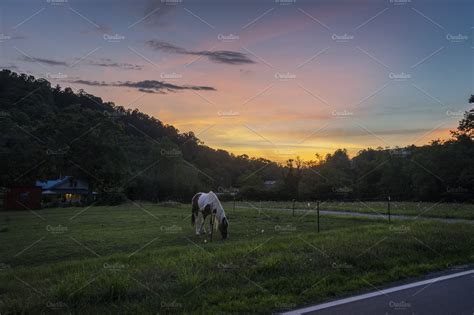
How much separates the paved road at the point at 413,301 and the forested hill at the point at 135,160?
2814cm

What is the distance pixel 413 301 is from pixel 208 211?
982 cm

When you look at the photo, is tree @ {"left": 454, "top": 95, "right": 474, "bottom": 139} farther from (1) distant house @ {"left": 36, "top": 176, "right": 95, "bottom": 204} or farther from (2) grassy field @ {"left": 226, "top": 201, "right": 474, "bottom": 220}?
(1) distant house @ {"left": 36, "top": 176, "right": 95, "bottom": 204}

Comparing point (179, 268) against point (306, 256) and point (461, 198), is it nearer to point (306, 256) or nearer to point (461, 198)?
point (306, 256)

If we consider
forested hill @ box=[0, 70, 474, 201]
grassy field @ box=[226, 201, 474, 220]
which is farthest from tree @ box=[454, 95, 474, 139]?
grassy field @ box=[226, 201, 474, 220]

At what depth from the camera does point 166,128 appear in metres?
31.1

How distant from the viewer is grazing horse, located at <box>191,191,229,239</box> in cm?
1405

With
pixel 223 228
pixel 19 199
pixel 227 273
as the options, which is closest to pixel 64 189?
pixel 19 199

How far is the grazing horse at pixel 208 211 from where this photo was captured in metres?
14.0

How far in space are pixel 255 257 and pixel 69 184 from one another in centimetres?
5901

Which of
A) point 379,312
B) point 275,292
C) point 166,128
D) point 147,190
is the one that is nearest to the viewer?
point 379,312

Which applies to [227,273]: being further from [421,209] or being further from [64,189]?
[64,189]

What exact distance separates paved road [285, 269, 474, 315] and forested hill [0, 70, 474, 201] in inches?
1108

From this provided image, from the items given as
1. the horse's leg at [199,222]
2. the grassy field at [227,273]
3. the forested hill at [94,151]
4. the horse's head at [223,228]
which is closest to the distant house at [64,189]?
the forested hill at [94,151]

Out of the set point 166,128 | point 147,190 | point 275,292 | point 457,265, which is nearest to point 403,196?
point 147,190
